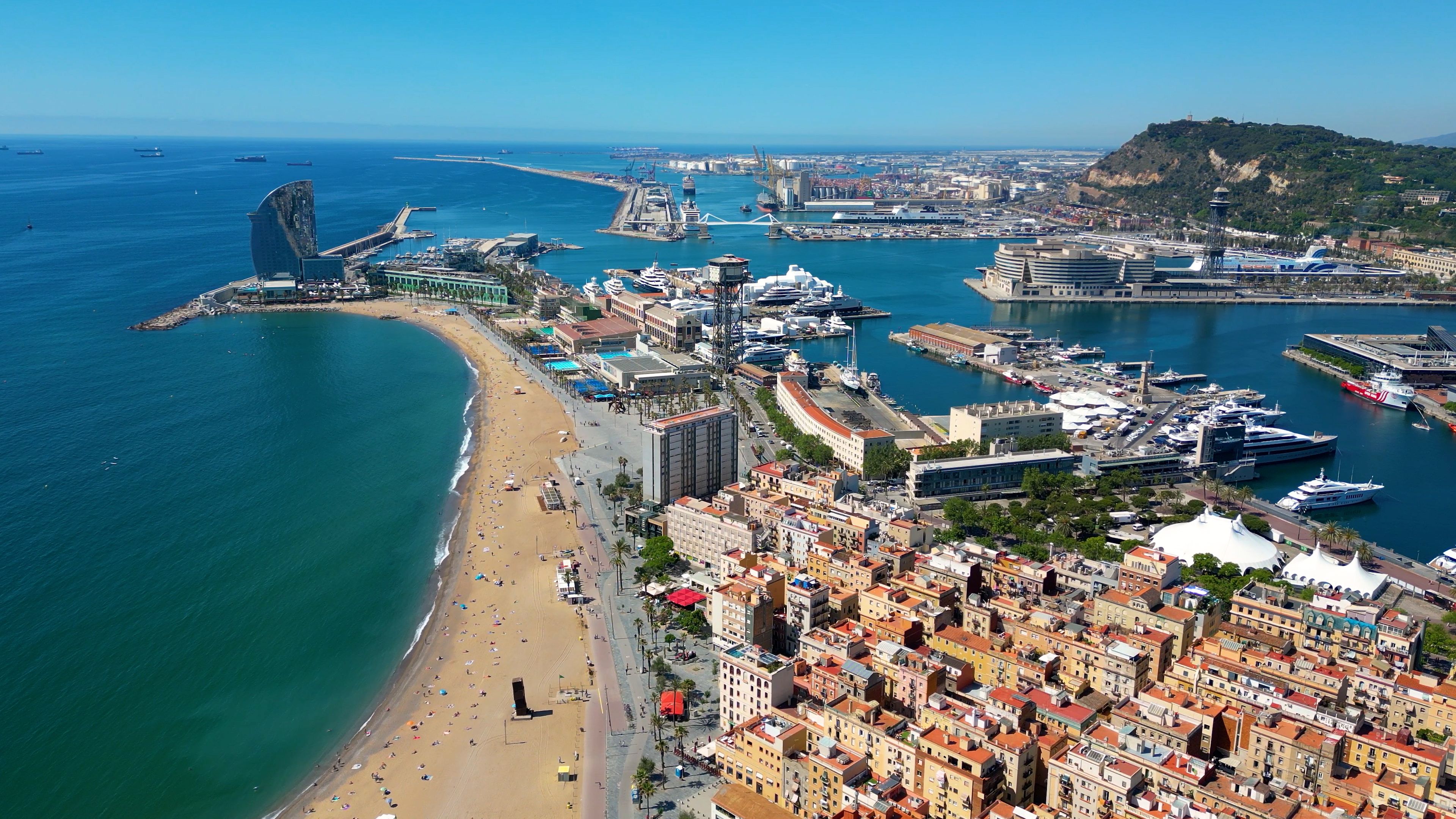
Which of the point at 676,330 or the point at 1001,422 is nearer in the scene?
the point at 1001,422

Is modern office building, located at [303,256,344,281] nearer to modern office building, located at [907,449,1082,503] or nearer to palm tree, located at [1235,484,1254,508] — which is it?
modern office building, located at [907,449,1082,503]

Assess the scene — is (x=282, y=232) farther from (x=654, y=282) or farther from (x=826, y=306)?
(x=826, y=306)

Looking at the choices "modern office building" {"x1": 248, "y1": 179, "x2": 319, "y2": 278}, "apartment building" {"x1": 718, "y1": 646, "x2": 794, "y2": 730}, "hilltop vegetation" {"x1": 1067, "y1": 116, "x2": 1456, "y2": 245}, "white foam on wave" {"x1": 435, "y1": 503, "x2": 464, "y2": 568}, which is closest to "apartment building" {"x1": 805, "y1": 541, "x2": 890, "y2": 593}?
"apartment building" {"x1": 718, "y1": 646, "x2": 794, "y2": 730}

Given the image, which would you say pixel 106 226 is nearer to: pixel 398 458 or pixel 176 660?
pixel 398 458

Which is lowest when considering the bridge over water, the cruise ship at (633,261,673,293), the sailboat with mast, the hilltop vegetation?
the sailboat with mast

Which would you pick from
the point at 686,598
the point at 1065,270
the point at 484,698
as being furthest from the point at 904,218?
the point at 484,698

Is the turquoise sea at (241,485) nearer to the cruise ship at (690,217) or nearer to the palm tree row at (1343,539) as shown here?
the palm tree row at (1343,539)

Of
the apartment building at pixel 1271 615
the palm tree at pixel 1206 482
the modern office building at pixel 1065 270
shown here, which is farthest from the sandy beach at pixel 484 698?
the modern office building at pixel 1065 270
